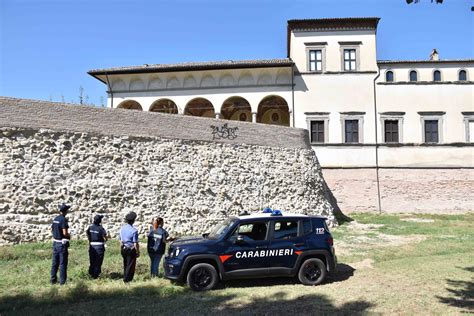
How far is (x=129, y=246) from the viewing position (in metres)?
8.50

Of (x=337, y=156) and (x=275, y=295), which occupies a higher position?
(x=337, y=156)

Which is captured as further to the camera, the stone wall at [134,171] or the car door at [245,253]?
the stone wall at [134,171]

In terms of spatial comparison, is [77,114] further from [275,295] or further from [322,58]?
[322,58]

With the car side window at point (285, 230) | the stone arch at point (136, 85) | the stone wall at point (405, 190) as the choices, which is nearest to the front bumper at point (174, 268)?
the car side window at point (285, 230)

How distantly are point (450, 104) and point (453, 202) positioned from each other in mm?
6479

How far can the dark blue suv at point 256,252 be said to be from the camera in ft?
27.0

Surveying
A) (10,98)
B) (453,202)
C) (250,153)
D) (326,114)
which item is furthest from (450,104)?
(10,98)

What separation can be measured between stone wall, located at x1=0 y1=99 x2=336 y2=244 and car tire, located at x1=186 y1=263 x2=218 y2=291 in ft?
20.0

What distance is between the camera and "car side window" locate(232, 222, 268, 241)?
28.5 feet

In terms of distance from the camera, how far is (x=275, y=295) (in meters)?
7.90

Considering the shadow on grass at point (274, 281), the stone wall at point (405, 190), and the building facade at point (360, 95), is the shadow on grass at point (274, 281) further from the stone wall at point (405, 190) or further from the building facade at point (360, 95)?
the building facade at point (360, 95)

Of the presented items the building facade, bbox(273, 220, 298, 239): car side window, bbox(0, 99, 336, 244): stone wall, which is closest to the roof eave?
the building facade

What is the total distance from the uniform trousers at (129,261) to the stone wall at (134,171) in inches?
193

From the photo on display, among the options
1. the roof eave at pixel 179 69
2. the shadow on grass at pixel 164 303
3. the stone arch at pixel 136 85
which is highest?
the roof eave at pixel 179 69
